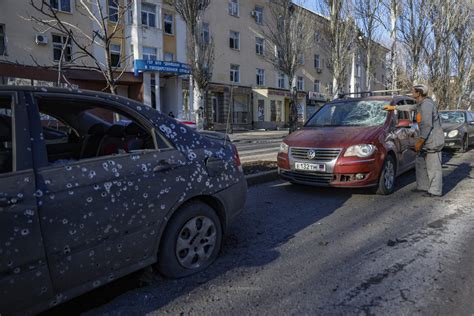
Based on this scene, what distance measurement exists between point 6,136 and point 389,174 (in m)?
5.50

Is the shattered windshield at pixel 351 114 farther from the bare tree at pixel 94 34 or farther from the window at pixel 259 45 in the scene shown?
the window at pixel 259 45

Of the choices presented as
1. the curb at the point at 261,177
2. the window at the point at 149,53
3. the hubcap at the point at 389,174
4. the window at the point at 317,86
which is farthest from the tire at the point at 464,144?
the window at the point at 317,86

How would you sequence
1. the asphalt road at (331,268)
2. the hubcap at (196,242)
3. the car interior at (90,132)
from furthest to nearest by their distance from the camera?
the hubcap at (196,242) < the car interior at (90,132) < the asphalt road at (331,268)

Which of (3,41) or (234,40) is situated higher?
(234,40)

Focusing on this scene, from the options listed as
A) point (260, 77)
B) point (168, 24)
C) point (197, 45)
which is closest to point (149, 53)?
point (168, 24)

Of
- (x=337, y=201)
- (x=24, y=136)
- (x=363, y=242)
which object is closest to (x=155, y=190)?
(x=24, y=136)

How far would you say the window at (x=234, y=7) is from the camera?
31.9 meters

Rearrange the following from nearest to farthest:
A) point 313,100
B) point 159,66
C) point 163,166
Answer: point 163,166, point 159,66, point 313,100

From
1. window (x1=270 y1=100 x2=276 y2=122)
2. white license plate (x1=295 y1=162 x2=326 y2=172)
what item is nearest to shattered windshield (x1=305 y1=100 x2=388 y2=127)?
white license plate (x1=295 y1=162 x2=326 y2=172)

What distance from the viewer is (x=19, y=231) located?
2.10 meters

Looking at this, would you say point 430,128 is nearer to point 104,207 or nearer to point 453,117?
point 104,207

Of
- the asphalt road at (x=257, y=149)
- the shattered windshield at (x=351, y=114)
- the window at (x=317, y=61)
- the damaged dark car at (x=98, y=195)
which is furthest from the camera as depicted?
the window at (x=317, y=61)

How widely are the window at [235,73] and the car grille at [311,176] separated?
27015 mm

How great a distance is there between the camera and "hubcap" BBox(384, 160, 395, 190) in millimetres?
6039
